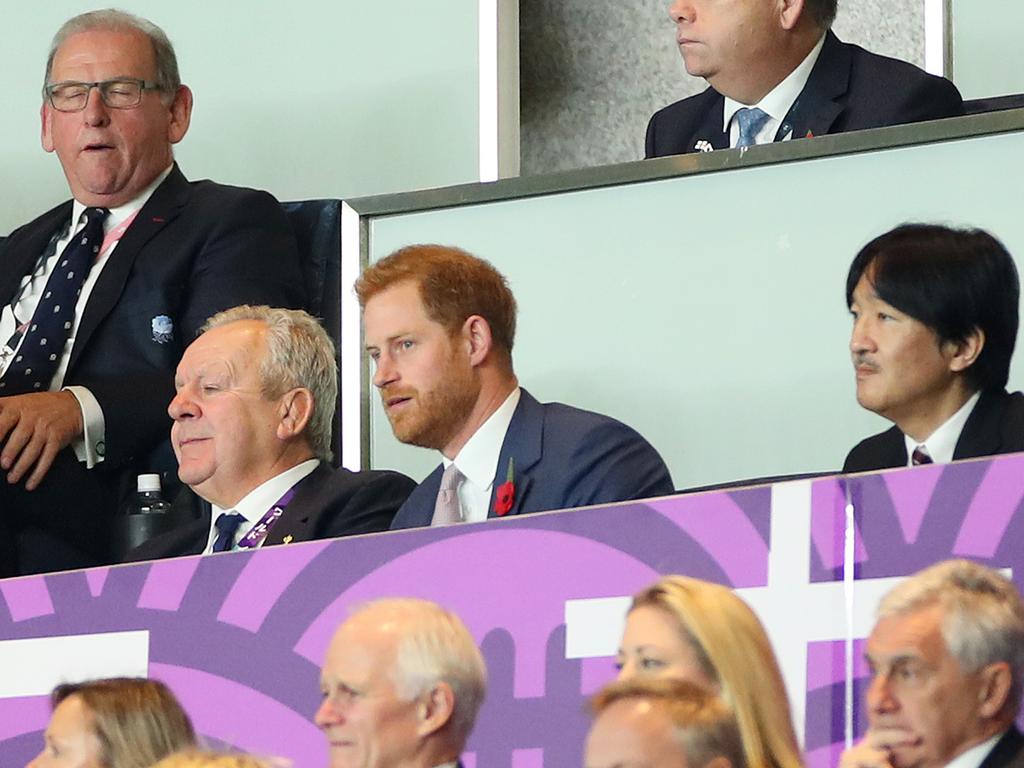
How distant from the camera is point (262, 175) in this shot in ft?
13.1

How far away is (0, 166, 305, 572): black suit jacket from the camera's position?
9.20 ft

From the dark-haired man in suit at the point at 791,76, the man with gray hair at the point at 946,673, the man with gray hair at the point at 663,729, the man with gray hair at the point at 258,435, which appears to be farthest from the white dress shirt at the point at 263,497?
the man with gray hair at the point at 946,673

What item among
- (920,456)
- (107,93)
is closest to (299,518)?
(920,456)

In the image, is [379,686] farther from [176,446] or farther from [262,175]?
[262,175]

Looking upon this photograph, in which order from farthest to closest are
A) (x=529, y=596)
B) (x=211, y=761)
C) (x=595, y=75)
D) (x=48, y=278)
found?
1. (x=595, y=75)
2. (x=48, y=278)
3. (x=211, y=761)
4. (x=529, y=596)

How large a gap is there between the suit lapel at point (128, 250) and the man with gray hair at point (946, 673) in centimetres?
154

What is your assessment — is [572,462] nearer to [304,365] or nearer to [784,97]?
[304,365]

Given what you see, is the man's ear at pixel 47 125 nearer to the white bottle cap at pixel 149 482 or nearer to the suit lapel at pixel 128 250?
the suit lapel at pixel 128 250

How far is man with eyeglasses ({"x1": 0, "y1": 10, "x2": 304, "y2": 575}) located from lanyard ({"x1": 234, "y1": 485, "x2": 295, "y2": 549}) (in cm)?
33

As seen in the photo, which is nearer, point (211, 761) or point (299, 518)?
point (211, 761)

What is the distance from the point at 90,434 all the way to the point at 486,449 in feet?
2.02

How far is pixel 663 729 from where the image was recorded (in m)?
1.79

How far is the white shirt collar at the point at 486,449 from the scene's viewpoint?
2457 millimetres

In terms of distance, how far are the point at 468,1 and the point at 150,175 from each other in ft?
2.92
